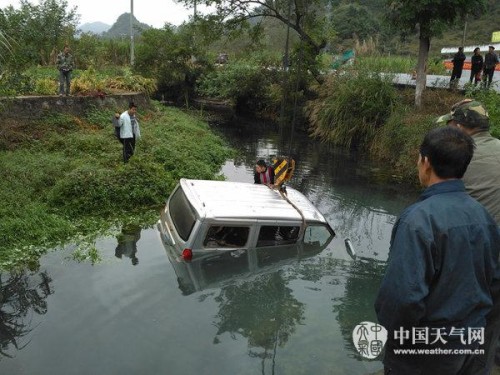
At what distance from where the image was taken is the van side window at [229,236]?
22.4 ft

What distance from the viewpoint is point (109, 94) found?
1811cm

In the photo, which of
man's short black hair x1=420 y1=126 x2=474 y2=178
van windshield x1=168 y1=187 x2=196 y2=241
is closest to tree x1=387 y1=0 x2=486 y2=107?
van windshield x1=168 y1=187 x2=196 y2=241

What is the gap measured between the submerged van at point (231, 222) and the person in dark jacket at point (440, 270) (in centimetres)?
442

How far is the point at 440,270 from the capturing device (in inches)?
82.9

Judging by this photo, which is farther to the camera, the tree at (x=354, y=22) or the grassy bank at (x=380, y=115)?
the tree at (x=354, y=22)

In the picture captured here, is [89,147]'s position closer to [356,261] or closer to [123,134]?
[123,134]

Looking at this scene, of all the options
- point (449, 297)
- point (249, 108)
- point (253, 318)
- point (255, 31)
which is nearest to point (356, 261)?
point (253, 318)

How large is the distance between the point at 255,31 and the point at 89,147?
14.0 m

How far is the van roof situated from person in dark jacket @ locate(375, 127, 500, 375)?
174 inches

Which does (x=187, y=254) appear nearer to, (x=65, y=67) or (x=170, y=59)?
(x=65, y=67)

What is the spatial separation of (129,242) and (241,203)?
7.96ft

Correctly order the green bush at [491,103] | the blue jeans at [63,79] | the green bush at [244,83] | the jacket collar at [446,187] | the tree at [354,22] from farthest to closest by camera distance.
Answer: the tree at [354,22] → the green bush at [244,83] → the blue jeans at [63,79] → the green bush at [491,103] → the jacket collar at [446,187]

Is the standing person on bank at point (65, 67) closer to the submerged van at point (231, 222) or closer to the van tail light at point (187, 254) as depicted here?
the submerged van at point (231, 222)

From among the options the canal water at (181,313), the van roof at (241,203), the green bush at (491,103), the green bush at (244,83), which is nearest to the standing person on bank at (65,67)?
the canal water at (181,313)
